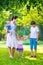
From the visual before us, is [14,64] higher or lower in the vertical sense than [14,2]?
lower

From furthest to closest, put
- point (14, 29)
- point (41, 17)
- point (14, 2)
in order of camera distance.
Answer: point (41, 17)
point (14, 29)
point (14, 2)

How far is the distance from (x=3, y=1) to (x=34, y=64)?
257 centimetres

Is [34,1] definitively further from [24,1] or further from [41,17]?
[41,17]

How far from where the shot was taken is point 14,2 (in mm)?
9789

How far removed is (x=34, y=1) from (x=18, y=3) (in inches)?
30.0

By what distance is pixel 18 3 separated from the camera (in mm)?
9898

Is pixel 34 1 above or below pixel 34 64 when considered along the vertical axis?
above

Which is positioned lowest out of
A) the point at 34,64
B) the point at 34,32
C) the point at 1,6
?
the point at 34,64

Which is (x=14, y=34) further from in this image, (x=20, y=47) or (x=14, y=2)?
(x=14, y=2)

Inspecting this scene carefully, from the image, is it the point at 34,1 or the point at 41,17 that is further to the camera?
the point at 41,17

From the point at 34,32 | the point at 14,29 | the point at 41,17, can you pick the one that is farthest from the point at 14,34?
the point at 41,17

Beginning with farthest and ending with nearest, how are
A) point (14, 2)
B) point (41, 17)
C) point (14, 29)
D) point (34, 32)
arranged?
point (41, 17), point (34, 32), point (14, 29), point (14, 2)

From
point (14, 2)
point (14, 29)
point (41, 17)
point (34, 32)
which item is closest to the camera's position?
point (14, 2)

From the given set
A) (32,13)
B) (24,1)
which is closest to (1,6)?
(24,1)
